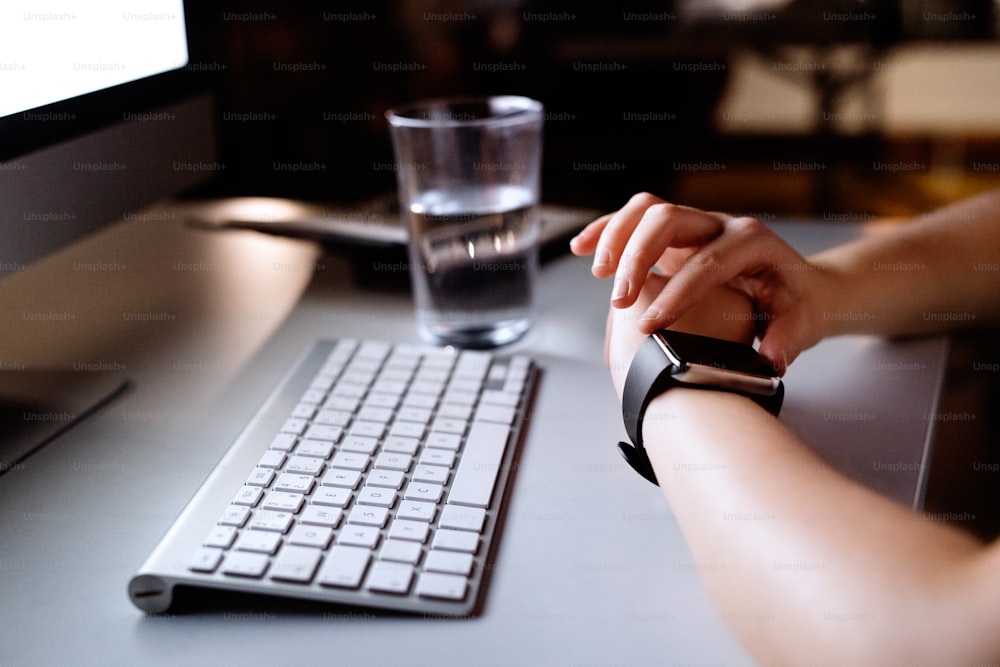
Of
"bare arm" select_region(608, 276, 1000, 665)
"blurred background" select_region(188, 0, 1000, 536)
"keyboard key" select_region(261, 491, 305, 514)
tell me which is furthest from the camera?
"blurred background" select_region(188, 0, 1000, 536)

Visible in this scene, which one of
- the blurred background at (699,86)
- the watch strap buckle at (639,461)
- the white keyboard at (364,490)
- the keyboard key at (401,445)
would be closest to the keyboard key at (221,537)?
the white keyboard at (364,490)

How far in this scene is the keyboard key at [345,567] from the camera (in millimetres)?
383

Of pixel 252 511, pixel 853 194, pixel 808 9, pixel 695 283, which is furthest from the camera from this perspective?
pixel 853 194

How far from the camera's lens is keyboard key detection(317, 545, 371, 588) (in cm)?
38

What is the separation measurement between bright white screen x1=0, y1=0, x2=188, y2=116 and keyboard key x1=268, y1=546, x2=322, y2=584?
33cm

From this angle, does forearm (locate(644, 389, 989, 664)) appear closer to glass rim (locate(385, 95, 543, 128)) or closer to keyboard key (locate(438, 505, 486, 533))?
keyboard key (locate(438, 505, 486, 533))

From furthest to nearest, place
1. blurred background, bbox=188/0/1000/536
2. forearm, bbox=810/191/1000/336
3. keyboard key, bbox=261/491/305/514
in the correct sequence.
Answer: blurred background, bbox=188/0/1000/536 < forearm, bbox=810/191/1000/336 < keyboard key, bbox=261/491/305/514

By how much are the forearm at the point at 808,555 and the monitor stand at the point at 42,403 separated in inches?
15.5

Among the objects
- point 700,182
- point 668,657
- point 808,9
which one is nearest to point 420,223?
point 668,657

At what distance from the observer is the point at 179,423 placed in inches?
22.3

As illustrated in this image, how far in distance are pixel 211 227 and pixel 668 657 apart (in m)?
0.74

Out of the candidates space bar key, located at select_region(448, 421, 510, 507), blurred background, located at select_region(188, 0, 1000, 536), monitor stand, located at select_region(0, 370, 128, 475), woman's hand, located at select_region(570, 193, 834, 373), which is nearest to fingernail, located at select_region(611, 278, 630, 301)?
woman's hand, located at select_region(570, 193, 834, 373)

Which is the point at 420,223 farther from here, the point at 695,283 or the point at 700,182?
the point at 700,182

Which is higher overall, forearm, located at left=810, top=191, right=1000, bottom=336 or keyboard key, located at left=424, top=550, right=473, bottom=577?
forearm, located at left=810, top=191, right=1000, bottom=336
